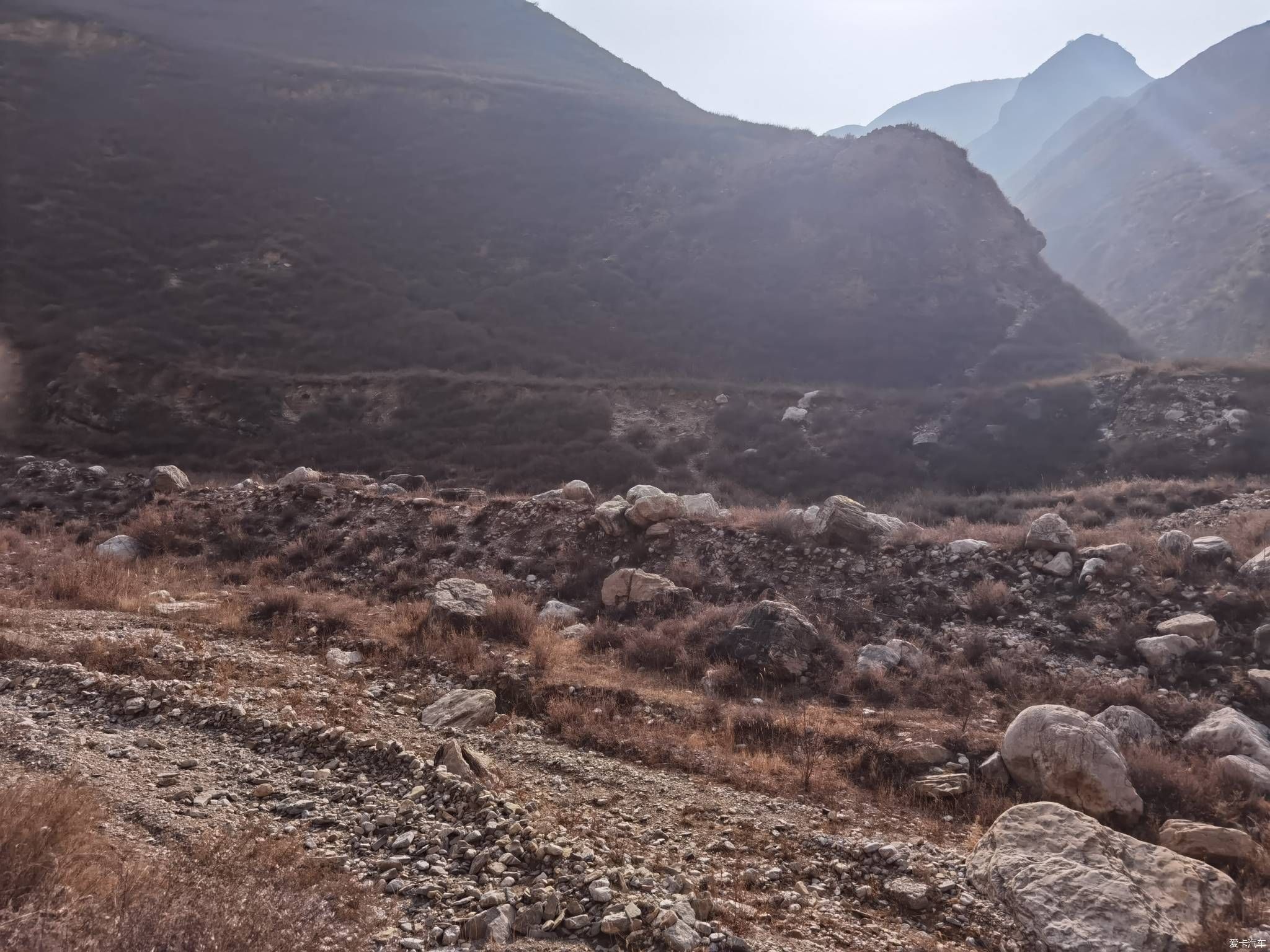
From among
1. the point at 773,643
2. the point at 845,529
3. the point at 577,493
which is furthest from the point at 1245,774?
the point at 577,493

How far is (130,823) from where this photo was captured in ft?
14.9

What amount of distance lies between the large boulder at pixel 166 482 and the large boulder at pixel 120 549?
2.96 m

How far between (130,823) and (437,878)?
→ 2146 mm

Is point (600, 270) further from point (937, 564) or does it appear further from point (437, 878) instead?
point (437, 878)

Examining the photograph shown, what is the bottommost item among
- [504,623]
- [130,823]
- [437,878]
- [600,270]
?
[504,623]

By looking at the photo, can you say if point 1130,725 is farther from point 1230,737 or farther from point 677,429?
point 677,429

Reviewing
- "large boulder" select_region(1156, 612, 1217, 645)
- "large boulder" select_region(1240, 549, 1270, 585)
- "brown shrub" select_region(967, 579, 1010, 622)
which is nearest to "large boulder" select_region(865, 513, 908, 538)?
"brown shrub" select_region(967, 579, 1010, 622)

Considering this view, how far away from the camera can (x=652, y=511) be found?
1228cm

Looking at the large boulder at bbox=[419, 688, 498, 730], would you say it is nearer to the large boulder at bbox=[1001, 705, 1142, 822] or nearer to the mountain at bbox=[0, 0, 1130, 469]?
the large boulder at bbox=[1001, 705, 1142, 822]

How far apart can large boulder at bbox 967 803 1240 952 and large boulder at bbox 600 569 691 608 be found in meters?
5.93

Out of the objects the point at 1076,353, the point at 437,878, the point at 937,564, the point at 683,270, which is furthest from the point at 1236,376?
the point at 437,878

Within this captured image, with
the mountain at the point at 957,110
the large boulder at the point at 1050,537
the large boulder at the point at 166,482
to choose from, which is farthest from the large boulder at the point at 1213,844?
the mountain at the point at 957,110

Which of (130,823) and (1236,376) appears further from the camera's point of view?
(1236,376)

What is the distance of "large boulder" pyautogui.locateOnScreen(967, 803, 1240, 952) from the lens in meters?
3.97
